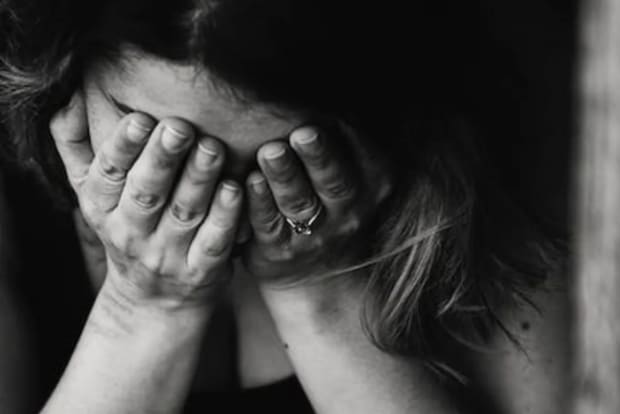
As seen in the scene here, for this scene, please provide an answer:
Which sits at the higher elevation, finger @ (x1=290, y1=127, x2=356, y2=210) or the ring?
finger @ (x1=290, y1=127, x2=356, y2=210)

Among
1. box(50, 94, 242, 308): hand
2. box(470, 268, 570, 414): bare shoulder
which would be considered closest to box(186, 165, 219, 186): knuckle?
box(50, 94, 242, 308): hand

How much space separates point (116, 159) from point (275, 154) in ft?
0.57

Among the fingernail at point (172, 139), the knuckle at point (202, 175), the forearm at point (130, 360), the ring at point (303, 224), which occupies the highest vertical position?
the fingernail at point (172, 139)

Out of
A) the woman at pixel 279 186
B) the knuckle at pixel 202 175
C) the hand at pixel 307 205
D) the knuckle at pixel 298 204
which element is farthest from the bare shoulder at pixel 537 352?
the knuckle at pixel 202 175

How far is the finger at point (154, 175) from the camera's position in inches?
34.4

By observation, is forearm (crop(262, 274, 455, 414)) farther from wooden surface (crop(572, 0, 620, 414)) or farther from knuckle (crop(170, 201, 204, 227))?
wooden surface (crop(572, 0, 620, 414))

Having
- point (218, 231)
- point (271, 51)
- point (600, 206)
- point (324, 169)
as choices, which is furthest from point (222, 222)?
point (600, 206)

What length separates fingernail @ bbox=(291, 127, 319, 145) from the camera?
884 mm

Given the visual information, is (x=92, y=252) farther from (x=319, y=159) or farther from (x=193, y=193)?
(x=319, y=159)

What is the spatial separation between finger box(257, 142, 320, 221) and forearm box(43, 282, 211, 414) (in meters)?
0.22

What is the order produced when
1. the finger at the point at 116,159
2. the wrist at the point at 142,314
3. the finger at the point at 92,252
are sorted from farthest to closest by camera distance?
the finger at the point at 92,252 < the wrist at the point at 142,314 < the finger at the point at 116,159

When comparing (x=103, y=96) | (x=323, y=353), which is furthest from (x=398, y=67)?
(x=323, y=353)

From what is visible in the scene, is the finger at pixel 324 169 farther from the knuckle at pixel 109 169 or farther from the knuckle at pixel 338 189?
the knuckle at pixel 109 169

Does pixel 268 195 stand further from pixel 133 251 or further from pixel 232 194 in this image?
pixel 133 251
